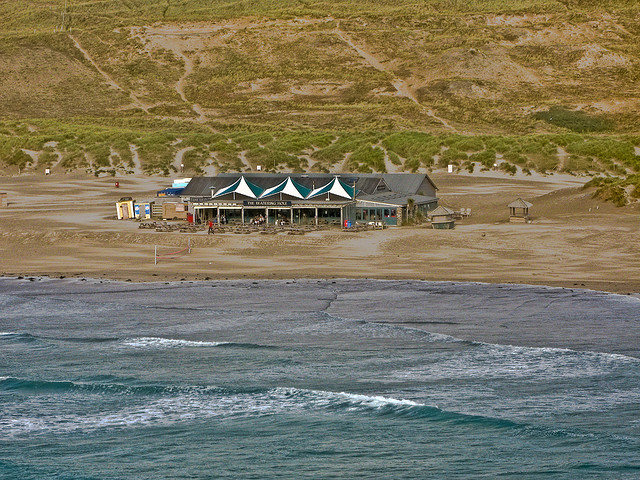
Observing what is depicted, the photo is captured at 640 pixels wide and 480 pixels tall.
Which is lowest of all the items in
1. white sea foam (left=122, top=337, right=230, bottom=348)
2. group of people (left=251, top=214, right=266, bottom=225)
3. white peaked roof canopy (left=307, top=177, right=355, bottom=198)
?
white sea foam (left=122, top=337, right=230, bottom=348)

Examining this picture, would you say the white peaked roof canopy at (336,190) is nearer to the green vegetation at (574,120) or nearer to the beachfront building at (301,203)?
the beachfront building at (301,203)

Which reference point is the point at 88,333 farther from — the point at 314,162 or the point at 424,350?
the point at 314,162

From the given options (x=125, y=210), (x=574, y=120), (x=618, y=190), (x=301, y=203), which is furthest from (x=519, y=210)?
(x=574, y=120)

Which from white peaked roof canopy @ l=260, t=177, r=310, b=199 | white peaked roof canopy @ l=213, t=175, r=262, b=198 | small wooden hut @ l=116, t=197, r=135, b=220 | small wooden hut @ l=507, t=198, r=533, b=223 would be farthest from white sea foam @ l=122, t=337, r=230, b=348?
small wooden hut @ l=116, t=197, r=135, b=220

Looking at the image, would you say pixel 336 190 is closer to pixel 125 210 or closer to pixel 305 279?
pixel 125 210

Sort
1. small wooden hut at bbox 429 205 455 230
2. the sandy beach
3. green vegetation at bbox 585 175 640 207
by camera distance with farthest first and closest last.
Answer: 1. green vegetation at bbox 585 175 640 207
2. small wooden hut at bbox 429 205 455 230
3. the sandy beach

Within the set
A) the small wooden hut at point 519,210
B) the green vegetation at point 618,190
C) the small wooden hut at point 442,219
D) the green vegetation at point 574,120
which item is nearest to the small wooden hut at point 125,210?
the small wooden hut at point 442,219

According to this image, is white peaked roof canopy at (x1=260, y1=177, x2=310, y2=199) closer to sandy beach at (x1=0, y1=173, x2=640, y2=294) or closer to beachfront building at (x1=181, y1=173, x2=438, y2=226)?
beachfront building at (x1=181, y1=173, x2=438, y2=226)
